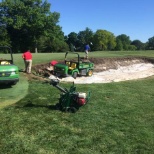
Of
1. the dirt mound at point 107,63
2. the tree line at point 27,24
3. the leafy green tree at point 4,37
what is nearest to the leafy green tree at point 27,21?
the tree line at point 27,24

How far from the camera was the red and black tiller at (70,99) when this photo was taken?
405 inches

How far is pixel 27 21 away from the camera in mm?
70500

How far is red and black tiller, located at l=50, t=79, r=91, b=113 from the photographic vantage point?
10297mm

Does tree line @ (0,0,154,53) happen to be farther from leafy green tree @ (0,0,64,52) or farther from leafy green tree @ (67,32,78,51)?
leafy green tree @ (67,32,78,51)

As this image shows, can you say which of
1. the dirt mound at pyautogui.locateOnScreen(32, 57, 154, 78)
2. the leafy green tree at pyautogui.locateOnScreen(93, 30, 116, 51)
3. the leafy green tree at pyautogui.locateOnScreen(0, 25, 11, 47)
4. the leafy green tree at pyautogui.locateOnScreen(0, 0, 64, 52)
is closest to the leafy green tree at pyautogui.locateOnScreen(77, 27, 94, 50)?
the leafy green tree at pyautogui.locateOnScreen(93, 30, 116, 51)

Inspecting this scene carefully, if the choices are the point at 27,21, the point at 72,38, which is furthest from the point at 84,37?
the point at 27,21

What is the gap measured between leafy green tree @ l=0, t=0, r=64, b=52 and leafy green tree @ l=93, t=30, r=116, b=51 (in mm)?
39707

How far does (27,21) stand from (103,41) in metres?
48.3

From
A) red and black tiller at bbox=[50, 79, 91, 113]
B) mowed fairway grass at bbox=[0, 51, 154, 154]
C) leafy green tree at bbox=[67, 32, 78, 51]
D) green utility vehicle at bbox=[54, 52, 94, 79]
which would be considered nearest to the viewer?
mowed fairway grass at bbox=[0, 51, 154, 154]

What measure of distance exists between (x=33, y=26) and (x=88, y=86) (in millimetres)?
55207

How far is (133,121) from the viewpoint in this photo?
10320 mm

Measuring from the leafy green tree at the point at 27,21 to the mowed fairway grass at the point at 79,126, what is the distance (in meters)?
57.5

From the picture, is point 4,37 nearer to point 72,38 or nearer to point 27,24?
point 27,24

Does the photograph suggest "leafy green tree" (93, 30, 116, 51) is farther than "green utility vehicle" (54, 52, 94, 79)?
Yes
